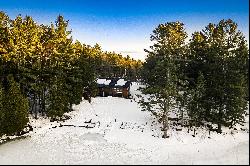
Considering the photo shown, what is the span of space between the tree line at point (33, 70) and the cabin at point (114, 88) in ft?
56.1

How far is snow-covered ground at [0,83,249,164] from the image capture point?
81.4 feet

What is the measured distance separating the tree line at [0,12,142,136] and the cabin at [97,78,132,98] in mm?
17103

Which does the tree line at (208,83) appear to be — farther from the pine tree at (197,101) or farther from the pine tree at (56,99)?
the pine tree at (56,99)

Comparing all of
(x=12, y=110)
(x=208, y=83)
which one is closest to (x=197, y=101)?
(x=208, y=83)

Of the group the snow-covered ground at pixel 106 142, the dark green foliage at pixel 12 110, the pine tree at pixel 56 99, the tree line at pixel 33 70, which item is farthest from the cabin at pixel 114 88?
the dark green foliage at pixel 12 110

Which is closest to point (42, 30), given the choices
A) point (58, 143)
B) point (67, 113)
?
point (67, 113)

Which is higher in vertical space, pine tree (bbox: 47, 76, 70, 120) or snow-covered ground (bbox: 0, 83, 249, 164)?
pine tree (bbox: 47, 76, 70, 120)

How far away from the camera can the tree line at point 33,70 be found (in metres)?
30.8

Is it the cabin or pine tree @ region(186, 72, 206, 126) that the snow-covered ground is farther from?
the cabin

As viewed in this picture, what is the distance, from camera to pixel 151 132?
3388cm

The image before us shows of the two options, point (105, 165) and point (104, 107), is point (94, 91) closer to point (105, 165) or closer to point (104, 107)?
point (104, 107)

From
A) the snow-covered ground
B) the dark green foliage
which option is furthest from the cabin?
the dark green foliage

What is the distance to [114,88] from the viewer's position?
64.0 m

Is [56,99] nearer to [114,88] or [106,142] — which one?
[106,142]
